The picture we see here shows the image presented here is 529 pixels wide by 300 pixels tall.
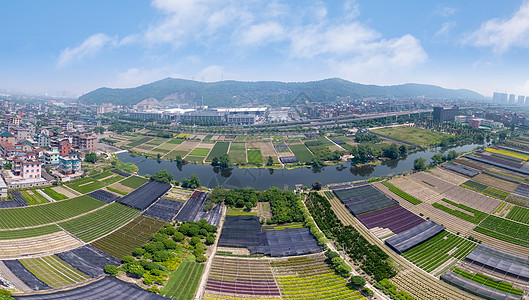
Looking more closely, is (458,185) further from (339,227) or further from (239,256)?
(239,256)

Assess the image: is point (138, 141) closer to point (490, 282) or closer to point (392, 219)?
point (392, 219)

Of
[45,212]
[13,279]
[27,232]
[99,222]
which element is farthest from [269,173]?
[13,279]

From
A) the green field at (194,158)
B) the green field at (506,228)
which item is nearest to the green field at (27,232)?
the green field at (194,158)

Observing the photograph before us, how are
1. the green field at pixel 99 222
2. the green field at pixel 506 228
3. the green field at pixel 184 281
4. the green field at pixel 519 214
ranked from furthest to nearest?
the green field at pixel 519 214
the green field at pixel 506 228
the green field at pixel 99 222
the green field at pixel 184 281

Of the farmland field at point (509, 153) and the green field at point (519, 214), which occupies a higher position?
the farmland field at point (509, 153)

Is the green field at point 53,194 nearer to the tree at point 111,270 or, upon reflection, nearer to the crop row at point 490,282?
the tree at point 111,270

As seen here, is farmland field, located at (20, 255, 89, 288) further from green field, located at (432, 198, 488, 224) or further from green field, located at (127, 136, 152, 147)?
green field, located at (127, 136, 152, 147)
